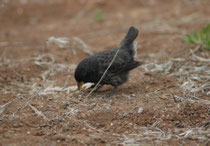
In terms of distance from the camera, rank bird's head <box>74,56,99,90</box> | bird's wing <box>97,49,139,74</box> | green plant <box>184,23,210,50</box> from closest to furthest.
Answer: bird's head <box>74,56,99,90</box>
bird's wing <box>97,49,139,74</box>
green plant <box>184,23,210,50</box>

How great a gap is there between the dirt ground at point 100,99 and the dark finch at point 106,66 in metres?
0.28

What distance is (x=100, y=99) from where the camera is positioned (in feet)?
15.5

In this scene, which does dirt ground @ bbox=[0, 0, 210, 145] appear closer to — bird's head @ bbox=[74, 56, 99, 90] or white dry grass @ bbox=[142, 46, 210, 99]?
white dry grass @ bbox=[142, 46, 210, 99]

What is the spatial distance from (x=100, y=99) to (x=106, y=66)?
64cm

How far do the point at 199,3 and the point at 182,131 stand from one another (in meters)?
9.11

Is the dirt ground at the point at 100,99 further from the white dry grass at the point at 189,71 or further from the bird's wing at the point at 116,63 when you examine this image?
the bird's wing at the point at 116,63

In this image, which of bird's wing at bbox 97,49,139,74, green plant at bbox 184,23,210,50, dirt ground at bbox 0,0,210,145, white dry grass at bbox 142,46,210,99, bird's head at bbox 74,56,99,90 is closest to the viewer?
dirt ground at bbox 0,0,210,145

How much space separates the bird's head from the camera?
4.75 metres

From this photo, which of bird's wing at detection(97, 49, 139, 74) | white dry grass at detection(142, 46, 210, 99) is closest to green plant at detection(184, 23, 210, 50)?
white dry grass at detection(142, 46, 210, 99)

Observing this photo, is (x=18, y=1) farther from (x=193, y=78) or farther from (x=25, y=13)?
(x=193, y=78)

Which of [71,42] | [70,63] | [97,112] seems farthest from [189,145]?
[71,42]

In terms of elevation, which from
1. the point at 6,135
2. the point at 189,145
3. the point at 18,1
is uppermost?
the point at 18,1

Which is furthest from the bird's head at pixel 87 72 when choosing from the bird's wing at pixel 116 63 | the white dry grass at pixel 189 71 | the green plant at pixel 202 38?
the green plant at pixel 202 38

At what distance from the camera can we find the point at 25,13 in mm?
12555
